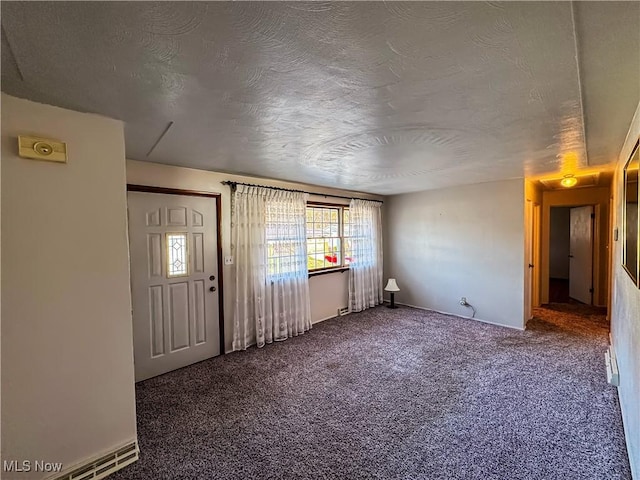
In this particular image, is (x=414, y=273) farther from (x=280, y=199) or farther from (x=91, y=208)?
(x=91, y=208)

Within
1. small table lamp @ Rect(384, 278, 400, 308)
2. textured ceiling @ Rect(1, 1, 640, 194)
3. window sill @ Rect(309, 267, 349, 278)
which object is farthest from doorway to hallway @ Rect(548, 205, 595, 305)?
window sill @ Rect(309, 267, 349, 278)

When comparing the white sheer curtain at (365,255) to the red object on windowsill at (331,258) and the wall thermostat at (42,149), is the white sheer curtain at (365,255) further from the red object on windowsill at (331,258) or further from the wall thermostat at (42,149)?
the wall thermostat at (42,149)

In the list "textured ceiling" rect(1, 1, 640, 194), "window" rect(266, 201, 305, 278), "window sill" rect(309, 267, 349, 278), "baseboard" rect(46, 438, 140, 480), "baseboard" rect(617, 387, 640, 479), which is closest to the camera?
"textured ceiling" rect(1, 1, 640, 194)

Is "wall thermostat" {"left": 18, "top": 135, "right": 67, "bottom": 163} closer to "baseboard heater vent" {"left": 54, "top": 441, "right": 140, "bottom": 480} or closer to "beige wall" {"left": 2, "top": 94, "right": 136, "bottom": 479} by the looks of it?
"beige wall" {"left": 2, "top": 94, "right": 136, "bottom": 479}

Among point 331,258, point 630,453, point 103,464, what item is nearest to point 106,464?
point 103,464

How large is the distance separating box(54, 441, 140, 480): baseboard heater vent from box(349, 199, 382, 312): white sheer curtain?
3631mm

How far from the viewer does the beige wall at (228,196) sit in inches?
115

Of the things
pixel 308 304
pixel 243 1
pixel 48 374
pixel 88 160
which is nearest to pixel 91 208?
pixel 88 160

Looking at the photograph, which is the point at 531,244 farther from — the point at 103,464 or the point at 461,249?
the point at 103,464

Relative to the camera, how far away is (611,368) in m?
2.72

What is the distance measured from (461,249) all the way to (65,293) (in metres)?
4.84

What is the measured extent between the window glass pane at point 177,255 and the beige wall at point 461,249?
3870 millimetres

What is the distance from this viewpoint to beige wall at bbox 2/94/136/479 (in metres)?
1.50

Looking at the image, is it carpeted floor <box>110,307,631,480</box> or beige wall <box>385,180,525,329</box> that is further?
beige wall <box>385,180,525,329</box>
